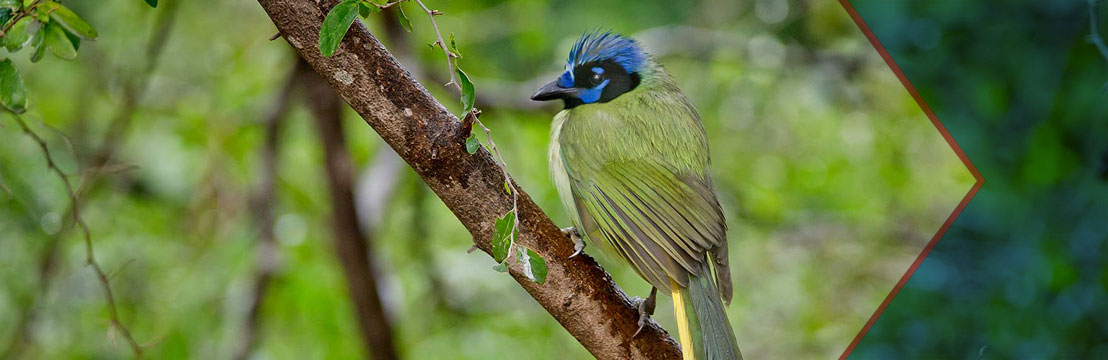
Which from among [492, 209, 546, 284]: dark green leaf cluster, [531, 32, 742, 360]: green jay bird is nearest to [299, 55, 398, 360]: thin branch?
[531, 32, 742, 360]: green jay bird

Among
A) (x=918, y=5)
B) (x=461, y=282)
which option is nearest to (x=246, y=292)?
(x=461, y=282)

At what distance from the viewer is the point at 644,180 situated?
220 centimetres

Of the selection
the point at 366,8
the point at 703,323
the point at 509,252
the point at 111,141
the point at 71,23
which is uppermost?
the point at 703,323

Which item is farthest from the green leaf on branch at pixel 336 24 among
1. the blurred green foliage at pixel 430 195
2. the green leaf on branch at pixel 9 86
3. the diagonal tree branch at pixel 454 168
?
the blurred green foliage at pixel 430 195

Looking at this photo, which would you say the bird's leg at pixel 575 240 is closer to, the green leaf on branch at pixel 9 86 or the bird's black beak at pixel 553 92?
the bird's black beak at pixel 553 92

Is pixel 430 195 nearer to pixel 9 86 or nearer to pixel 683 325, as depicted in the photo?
pixel 683 325

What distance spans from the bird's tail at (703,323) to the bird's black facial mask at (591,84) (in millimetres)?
519

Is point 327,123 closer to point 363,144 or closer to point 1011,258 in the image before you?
point 363,144

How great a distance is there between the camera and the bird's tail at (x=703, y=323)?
6.44 feet

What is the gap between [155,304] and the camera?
3.95m

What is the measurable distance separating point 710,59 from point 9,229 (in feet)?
9.26

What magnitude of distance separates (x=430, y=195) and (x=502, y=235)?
2846 millimetres

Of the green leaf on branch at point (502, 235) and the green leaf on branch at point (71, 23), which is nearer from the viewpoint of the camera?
the green leaf on branch at point (502, 235)
